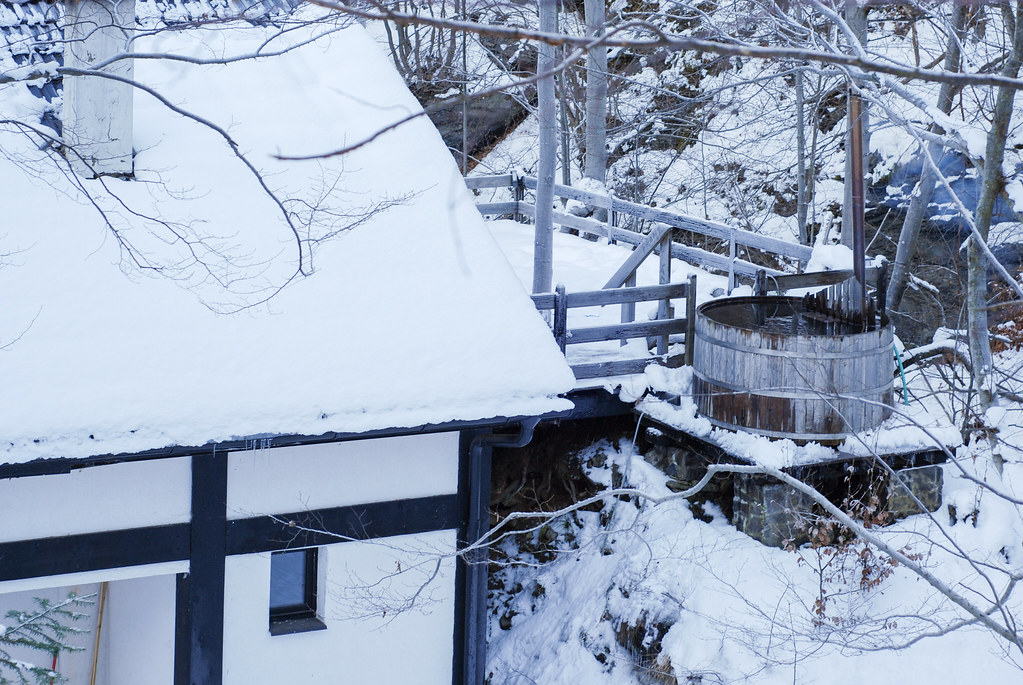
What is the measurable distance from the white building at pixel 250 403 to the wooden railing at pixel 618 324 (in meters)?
0.95

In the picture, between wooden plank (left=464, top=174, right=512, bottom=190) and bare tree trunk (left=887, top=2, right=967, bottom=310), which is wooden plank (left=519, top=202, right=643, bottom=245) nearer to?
wooden plank (left=464, top=174, right=512, bottom=190)

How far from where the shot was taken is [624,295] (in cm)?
876

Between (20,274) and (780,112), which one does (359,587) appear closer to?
(20,274)

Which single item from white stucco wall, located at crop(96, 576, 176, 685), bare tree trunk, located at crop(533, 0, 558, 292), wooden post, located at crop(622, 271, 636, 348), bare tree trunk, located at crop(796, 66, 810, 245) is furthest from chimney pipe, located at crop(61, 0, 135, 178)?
bare tree trunk, located at crop(796, 66, 810, 245)

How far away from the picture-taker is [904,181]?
14359 mm

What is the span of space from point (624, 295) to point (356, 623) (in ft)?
11.0

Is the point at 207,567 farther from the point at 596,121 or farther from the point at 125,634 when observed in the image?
the point at 596,121

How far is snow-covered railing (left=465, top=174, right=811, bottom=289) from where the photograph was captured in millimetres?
9930

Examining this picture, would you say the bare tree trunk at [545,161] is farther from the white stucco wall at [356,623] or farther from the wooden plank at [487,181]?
the wooden plank at [487,181]

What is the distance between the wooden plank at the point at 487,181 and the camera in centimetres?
1343

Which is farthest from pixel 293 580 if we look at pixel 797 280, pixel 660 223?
pixel 660 223

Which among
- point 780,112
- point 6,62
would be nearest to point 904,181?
point 780,112

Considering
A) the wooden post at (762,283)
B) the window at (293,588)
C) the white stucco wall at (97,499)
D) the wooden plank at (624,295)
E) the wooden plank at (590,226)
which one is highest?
the wooden plank at (590,226)

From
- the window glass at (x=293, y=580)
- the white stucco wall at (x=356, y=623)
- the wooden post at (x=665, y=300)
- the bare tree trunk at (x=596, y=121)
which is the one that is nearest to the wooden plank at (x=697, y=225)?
the wooden post at (x=665, y=300)
